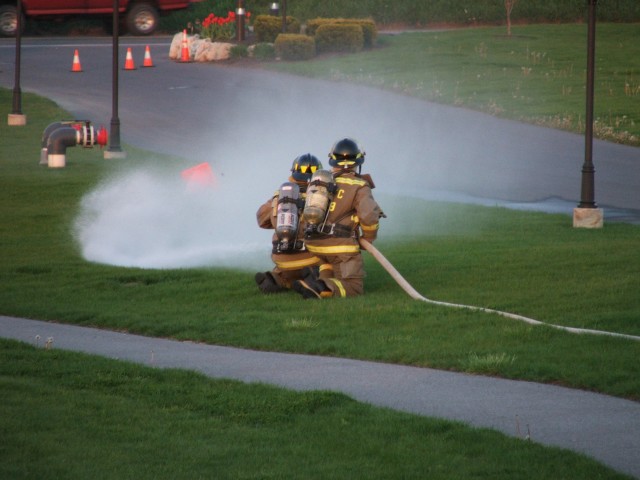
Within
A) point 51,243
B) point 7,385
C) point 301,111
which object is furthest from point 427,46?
point 7,385

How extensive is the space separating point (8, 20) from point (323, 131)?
2045cm

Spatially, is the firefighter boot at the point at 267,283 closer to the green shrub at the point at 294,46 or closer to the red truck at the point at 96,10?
the green shrub at the point at 294,46

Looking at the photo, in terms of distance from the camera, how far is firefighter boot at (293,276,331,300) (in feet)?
40.2

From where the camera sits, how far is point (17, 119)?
30.8 metres

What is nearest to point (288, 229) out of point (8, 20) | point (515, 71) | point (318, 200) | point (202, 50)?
point (318, 200)

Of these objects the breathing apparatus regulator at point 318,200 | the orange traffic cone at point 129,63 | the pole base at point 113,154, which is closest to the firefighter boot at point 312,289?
the breathing apparatus regulator at point 318,200

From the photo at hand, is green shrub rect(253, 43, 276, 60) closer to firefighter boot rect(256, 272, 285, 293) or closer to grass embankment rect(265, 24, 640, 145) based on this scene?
grass embankment rect(265, 24, 640, 145)

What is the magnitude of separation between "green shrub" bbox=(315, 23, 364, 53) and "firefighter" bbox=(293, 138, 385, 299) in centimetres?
3164

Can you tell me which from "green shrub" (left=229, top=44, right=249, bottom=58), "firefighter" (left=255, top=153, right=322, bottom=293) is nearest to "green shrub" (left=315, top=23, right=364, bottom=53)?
"green shrub" (left=229, top=44, right=249, bottom=58)

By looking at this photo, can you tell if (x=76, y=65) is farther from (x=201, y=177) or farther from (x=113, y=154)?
(x=201, y=177)

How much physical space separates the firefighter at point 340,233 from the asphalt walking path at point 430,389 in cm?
201

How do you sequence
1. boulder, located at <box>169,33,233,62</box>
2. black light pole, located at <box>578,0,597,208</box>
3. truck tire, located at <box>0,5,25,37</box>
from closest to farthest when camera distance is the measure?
black light pole, located at <box>578,0,597,208</box>
boulder, located at <box>169,33,233,62</box>
truck tire, located at <box>0,5,25,37</box>

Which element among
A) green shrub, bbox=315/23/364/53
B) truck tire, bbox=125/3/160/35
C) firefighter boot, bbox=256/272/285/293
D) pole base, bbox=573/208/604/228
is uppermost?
truck tire, bbox=125/3/160/35

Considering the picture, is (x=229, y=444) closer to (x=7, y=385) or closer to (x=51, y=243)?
(x=7, y=385)
